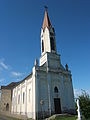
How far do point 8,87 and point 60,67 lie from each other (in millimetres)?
28860

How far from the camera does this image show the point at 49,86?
91.8ft

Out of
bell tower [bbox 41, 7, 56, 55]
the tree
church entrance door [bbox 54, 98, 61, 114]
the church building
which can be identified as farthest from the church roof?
the tree

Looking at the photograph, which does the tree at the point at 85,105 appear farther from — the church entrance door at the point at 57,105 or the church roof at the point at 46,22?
the church roof at the point at 46,22

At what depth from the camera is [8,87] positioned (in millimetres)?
52219

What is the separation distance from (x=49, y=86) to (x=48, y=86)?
0.23 meters

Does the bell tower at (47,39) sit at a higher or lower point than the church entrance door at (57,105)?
higher

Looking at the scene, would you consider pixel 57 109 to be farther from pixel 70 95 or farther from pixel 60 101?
pixel 70 95

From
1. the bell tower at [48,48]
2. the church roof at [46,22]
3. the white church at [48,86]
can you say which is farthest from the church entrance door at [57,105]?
the church roof at [46,22]

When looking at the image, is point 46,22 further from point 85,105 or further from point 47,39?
point 85,105

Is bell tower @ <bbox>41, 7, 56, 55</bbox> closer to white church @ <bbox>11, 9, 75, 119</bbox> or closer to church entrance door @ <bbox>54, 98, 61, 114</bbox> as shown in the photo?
white church @ <bbox>11, 9, 75, 119</bbox>

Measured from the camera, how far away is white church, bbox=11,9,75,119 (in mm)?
26078

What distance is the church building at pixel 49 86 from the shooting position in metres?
26.1

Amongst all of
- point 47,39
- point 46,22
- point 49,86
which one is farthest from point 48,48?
point 49,86

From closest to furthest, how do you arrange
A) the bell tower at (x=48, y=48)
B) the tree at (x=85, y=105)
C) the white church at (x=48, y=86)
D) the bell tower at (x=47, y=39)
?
the tree at (x=85, y=105)
the white church at (x=48, y=86)
the bell tower at (x=48, y=48)
the bell tower at (x=47, y=39)
